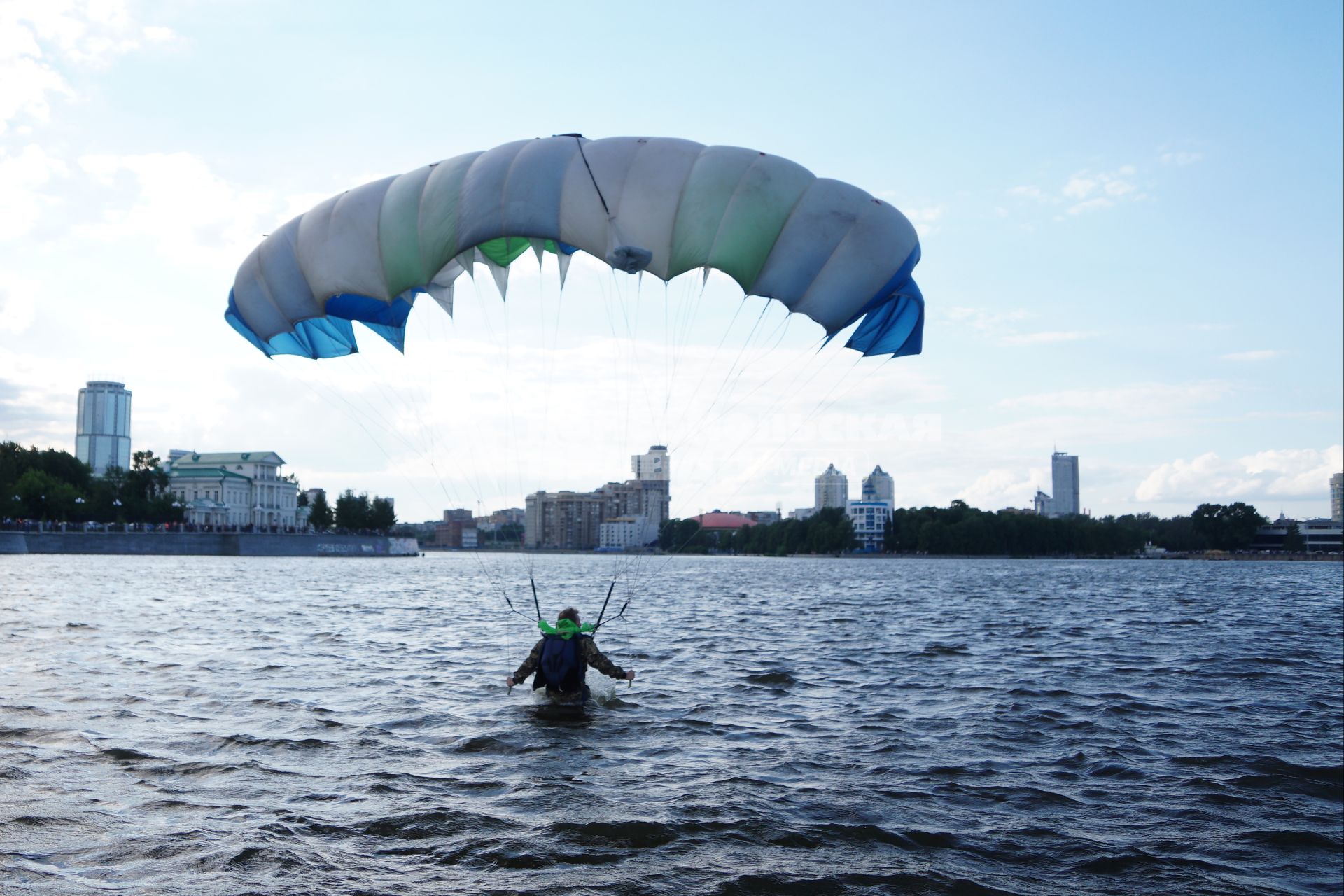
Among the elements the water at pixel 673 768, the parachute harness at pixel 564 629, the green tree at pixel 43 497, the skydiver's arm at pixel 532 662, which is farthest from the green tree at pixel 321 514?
the parachute harness at pixel 564 629

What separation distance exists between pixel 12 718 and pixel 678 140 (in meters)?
10.9

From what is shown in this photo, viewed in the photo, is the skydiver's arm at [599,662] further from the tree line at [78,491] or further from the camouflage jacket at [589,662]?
the tree line at [78,491]

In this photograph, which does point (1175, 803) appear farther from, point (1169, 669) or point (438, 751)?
point (1169, 669)

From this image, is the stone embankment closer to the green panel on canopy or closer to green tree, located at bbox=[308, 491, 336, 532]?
green tree, located at bbox=[308, 491, 336, 532]

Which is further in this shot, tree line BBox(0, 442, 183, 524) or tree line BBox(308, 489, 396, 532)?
tree line BBox(308, 489, 396, 532)

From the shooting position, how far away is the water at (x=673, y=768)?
796 cm

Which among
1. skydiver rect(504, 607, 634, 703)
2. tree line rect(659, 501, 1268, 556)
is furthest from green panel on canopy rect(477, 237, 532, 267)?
tree line rect(659, 501, 1268, 556)

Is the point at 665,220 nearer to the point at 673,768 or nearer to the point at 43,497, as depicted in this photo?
the point at 673,768

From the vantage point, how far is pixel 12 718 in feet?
42.9

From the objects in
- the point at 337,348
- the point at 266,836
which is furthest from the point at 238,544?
the point at 266,836

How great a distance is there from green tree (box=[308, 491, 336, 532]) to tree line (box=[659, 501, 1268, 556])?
50256 mm

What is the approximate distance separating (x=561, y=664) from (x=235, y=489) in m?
160

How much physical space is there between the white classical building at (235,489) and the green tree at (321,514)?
34.3 ft

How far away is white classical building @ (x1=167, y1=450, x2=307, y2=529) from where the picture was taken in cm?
15175
